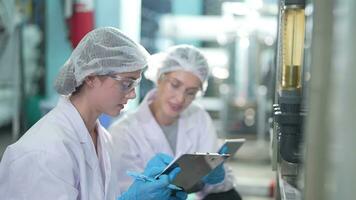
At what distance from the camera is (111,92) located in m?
1.42

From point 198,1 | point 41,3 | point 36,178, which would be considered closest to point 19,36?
point 41,3

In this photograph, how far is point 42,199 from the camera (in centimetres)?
124

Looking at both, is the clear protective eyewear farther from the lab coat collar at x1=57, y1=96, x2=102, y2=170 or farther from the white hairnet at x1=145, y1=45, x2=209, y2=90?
Answer: the white hairnet at x1=145, y1=45, x2=209, y2=90

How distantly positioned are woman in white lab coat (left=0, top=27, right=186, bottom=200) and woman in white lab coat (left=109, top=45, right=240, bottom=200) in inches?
13.6

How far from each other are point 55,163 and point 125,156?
65 centimetres

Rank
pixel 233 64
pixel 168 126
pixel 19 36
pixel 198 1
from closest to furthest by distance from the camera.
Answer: pixel 168 126 < pixel 19 36 < pixel 198 1 < pixel 233 64

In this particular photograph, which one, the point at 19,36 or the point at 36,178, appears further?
the point at 19,36

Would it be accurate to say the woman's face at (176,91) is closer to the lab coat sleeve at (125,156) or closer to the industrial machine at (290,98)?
the lab coat sleeve at (125,156)

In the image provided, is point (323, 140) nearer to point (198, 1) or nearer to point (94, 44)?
point (94, 44)

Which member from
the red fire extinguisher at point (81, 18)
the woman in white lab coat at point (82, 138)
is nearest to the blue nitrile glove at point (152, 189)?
the woman in white lab coat at point (82, 138)

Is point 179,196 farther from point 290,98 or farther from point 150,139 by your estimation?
point 290,98

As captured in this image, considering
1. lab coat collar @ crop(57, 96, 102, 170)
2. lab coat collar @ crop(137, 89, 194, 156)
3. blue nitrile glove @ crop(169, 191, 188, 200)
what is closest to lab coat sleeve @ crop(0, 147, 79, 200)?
lab coat collar @ crop(57, 96, 102, 170)

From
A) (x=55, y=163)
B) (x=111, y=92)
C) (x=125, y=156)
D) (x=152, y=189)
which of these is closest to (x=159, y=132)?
(x=125, y=156)

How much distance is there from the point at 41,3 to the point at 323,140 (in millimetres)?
3358
